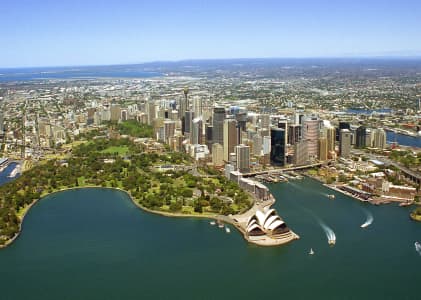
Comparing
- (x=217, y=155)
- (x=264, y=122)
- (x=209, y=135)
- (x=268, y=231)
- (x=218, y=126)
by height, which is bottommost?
(x=268, y=231)

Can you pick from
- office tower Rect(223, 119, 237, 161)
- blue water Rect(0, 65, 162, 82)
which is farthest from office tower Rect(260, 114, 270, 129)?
blue water Rect(0, 65, 162, 82)

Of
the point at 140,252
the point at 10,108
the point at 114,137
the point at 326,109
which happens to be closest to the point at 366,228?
the point at 140,252

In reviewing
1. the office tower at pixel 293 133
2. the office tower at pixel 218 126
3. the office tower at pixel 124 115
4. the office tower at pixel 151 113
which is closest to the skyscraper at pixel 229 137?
the office tower at pixel 218 126

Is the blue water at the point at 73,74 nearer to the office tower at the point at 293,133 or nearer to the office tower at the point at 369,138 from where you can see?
the office tower at the point at 293,133

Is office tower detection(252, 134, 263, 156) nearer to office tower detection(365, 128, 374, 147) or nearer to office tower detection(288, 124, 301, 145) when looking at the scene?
office tower detection(288, 124, 301, 145)

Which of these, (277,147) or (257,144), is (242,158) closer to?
(277,147)

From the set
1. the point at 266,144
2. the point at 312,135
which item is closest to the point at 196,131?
the point at 266,144
